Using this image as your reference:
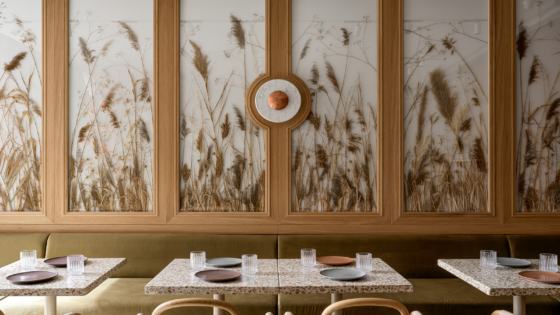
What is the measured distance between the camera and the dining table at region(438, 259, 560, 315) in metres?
1.93

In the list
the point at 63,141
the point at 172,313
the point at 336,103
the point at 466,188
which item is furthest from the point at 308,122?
the point at 63,141

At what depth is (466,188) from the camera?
3.24 metres

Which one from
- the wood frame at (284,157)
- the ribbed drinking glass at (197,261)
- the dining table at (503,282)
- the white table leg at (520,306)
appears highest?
the wood frame at (284,157)

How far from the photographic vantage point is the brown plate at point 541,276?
202 cm

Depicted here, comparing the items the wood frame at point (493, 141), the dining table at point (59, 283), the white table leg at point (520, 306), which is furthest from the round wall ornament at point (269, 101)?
the white table leg at point (520, 306)

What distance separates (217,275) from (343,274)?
0.64m

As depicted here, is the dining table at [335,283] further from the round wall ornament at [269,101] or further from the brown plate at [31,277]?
the round wall ornament at [269,101]

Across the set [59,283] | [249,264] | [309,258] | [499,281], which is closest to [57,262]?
[59,283]

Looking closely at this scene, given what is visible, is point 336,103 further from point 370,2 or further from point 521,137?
point 521,137

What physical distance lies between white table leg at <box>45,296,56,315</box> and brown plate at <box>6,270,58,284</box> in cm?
14

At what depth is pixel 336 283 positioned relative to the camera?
1974mm

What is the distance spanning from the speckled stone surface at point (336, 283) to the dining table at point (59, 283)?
0.94m

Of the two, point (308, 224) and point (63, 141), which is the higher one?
point (63, 141)

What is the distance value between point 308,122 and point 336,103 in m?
0.27
